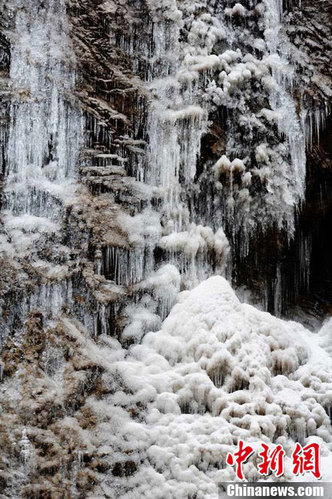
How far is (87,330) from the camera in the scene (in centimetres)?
520

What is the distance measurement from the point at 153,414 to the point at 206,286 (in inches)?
55.7

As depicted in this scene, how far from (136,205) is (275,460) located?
2981mm

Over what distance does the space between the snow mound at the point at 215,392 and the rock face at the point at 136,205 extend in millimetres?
27

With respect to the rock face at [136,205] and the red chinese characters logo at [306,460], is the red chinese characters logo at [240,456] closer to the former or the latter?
the rock face at [136,205]

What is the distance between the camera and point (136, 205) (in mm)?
6047

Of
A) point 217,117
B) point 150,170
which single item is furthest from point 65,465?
point 217,117

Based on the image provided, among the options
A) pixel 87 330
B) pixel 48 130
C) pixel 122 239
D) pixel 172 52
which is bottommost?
pixel 87 330

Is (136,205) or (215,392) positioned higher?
(136,205)

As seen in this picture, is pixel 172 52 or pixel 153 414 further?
pixel 172 52

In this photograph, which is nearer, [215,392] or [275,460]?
[275,460]

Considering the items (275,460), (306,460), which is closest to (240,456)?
(275,460)

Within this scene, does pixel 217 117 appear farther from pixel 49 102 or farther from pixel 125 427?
pixel 125 427

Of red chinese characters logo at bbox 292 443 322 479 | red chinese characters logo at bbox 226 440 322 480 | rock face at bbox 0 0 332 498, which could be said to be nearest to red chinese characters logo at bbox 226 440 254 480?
red chinese characters logo at bbox 226 440 322 480

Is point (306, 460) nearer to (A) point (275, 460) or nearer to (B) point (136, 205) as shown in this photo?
(A) point (275, 460)
